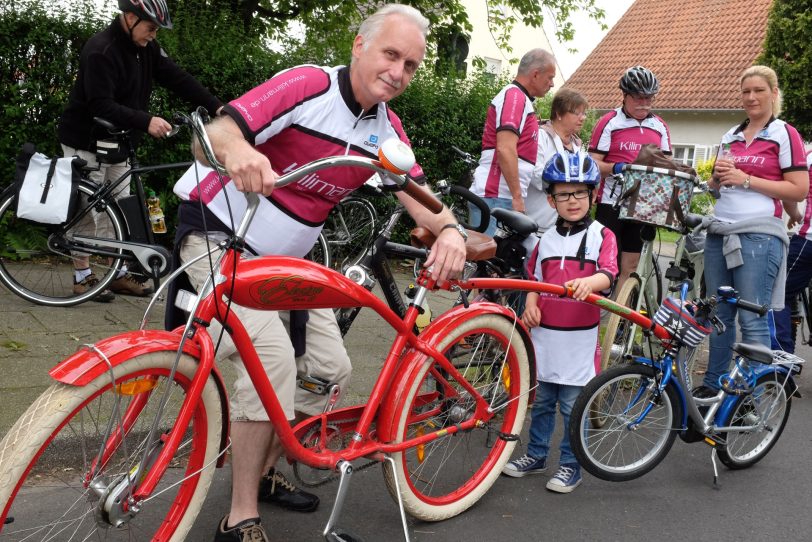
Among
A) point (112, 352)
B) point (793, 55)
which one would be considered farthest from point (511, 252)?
point (793, 55)

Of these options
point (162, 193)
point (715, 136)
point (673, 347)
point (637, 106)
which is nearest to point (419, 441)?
point (673, 347)

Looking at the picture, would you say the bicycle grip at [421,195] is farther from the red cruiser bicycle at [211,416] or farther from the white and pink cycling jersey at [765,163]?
the white and pink cycling jersey at [765,163]

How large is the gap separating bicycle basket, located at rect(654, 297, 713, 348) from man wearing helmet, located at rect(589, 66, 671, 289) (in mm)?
1784

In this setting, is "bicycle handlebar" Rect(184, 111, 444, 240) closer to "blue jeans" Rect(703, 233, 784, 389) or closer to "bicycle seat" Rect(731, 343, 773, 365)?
"bicycle seat" Rect(731, 343, 773, 365)

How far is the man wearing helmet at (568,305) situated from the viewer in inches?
146

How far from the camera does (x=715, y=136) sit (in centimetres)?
2473

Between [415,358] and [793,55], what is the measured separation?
58.6ft

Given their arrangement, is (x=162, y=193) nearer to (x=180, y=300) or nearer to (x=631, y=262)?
(x=631, y=262)

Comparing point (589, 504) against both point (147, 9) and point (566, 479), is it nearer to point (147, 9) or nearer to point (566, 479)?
point (566, 479)

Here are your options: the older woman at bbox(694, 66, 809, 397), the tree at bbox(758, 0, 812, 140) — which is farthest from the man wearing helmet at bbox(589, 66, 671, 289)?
the tree at bbox(758, 0, 812, 140)

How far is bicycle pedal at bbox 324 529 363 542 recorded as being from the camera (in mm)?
2732

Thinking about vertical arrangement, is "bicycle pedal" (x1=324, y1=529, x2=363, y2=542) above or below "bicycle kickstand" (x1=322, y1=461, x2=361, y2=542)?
below

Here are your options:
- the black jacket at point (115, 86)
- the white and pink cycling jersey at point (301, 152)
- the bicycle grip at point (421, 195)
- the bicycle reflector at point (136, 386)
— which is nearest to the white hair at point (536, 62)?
the black jacket at point (115, 86)

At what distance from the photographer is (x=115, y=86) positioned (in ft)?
17.4
